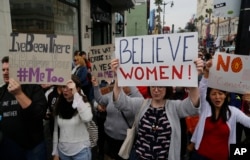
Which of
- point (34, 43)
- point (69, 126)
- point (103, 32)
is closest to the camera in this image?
point (34, 43)

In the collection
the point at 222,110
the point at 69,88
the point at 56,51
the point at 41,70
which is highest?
the point at 56,51

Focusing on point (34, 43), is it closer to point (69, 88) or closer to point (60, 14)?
point (69, 88)

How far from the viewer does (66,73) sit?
2.72m

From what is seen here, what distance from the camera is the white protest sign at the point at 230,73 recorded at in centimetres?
302

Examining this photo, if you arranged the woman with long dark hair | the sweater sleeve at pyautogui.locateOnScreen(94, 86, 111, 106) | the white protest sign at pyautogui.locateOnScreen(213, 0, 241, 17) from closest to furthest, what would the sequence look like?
1. the woman with long dark hair
2. the white protest sign at pyautogui.locateOnScreen(213, 0, 241, 17)
3. the sweater sleeve at pyautogui.locateOnScreen(94, 86, 111, 106)

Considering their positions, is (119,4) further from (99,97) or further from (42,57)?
(42,57)

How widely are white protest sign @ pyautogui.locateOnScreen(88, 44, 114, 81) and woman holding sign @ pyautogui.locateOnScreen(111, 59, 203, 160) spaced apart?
1587 millimetres

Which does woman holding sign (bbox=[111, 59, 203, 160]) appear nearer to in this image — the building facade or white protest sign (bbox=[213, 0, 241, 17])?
white protest sign (bbox=[213, 0, 241, 17])

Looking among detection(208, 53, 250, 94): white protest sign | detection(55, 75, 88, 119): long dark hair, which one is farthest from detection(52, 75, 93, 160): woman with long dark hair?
detection(208, 53, 250, 94): white protest sign

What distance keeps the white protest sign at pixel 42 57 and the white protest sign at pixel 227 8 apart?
1.85m

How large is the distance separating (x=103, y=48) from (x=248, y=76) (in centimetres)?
223

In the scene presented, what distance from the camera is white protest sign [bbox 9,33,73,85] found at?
2662 millimetres

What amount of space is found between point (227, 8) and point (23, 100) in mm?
2479

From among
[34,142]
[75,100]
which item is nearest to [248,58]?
[75,100]
